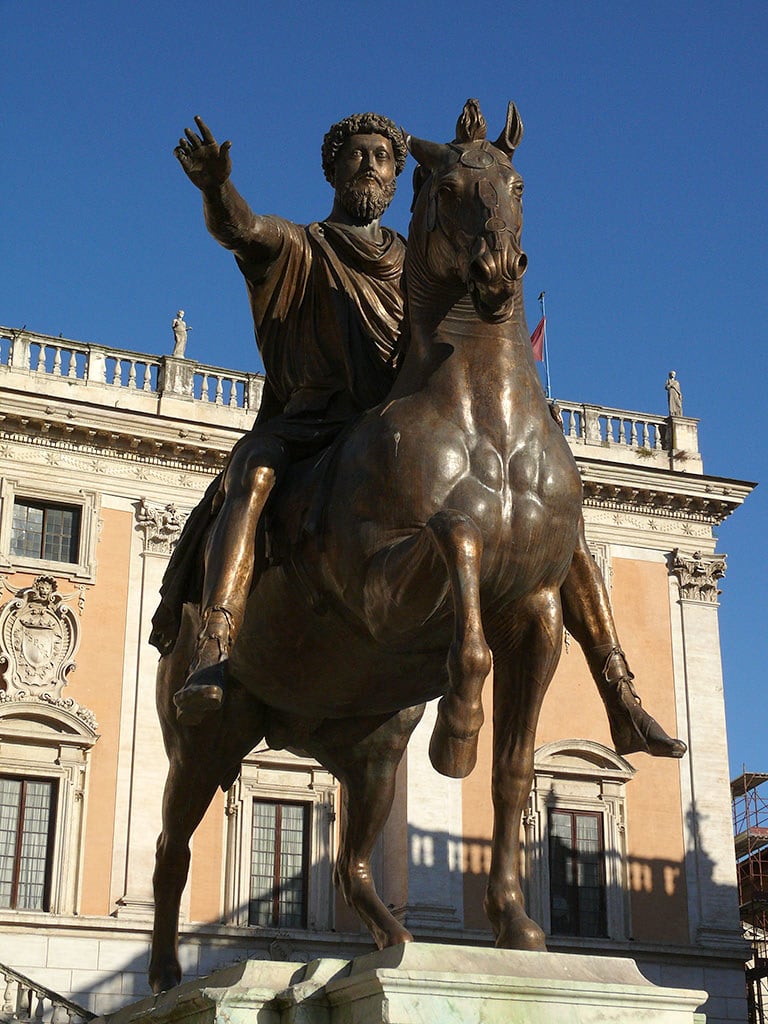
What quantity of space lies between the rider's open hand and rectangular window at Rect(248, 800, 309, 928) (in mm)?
18792

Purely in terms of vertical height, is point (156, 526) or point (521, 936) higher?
point (156, 526)

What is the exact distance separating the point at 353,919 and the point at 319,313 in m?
18.8

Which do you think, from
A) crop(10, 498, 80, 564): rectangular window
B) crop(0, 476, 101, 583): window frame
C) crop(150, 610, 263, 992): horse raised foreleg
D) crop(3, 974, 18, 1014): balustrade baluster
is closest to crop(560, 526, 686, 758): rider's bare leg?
crop(150, 610, 263, 992): horse raised foreleg

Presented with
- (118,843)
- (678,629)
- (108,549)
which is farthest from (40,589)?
(678,629)

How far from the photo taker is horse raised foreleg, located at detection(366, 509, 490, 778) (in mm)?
4621

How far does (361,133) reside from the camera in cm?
630

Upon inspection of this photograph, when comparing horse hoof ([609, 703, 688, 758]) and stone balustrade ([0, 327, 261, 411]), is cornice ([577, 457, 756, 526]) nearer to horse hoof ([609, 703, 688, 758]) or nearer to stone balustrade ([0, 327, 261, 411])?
stone balustrade ([0, 327, 261, 411])

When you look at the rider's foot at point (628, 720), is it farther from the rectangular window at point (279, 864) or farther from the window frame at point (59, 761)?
the rectangular window at point (279, 864)

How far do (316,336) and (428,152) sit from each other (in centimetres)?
103

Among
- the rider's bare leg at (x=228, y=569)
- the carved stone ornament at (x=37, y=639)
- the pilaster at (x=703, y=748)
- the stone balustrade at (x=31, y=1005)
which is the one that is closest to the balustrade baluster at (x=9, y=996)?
the stone balustrade at (x=31, y=1005)

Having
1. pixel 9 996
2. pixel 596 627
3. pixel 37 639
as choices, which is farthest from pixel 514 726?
pixel 37 639

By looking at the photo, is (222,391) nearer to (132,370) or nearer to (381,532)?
(132,370)

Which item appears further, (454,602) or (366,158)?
(366,158)

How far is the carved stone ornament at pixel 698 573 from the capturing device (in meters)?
27.7
